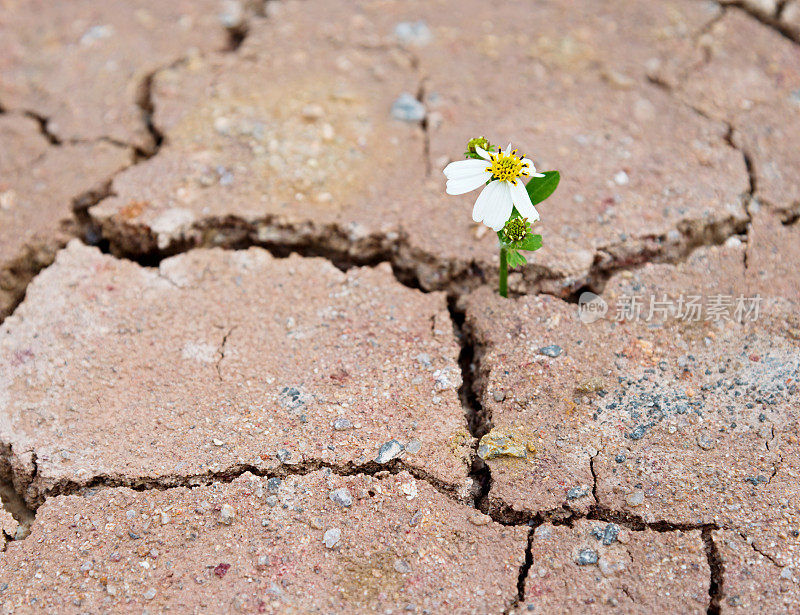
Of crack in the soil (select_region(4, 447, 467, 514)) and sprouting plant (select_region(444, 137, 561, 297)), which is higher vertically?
sprouting plant (select_region(444, 137, 561, 297))

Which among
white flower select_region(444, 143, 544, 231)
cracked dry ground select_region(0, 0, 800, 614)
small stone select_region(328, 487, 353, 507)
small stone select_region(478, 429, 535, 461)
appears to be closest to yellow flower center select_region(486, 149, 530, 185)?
white flower select_region(444, 143, 544, 231)

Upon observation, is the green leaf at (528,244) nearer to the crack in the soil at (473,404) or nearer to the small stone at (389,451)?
the crack in the soil at (473,404)

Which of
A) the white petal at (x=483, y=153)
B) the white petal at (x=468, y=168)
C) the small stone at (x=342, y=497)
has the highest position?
the white petal at (x=483, y=153)

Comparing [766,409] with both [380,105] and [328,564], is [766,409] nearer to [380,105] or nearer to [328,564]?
[328,564]

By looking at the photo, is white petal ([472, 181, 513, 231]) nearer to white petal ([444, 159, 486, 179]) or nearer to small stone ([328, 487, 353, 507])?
white petal ([444, 159, 486, 179])

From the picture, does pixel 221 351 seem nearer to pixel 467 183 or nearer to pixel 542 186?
pixel 467 183

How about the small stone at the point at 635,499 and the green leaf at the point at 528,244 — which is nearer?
the small stone at the point at 635,499

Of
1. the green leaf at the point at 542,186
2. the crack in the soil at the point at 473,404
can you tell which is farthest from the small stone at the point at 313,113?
the green leaf at the point at 542,186
